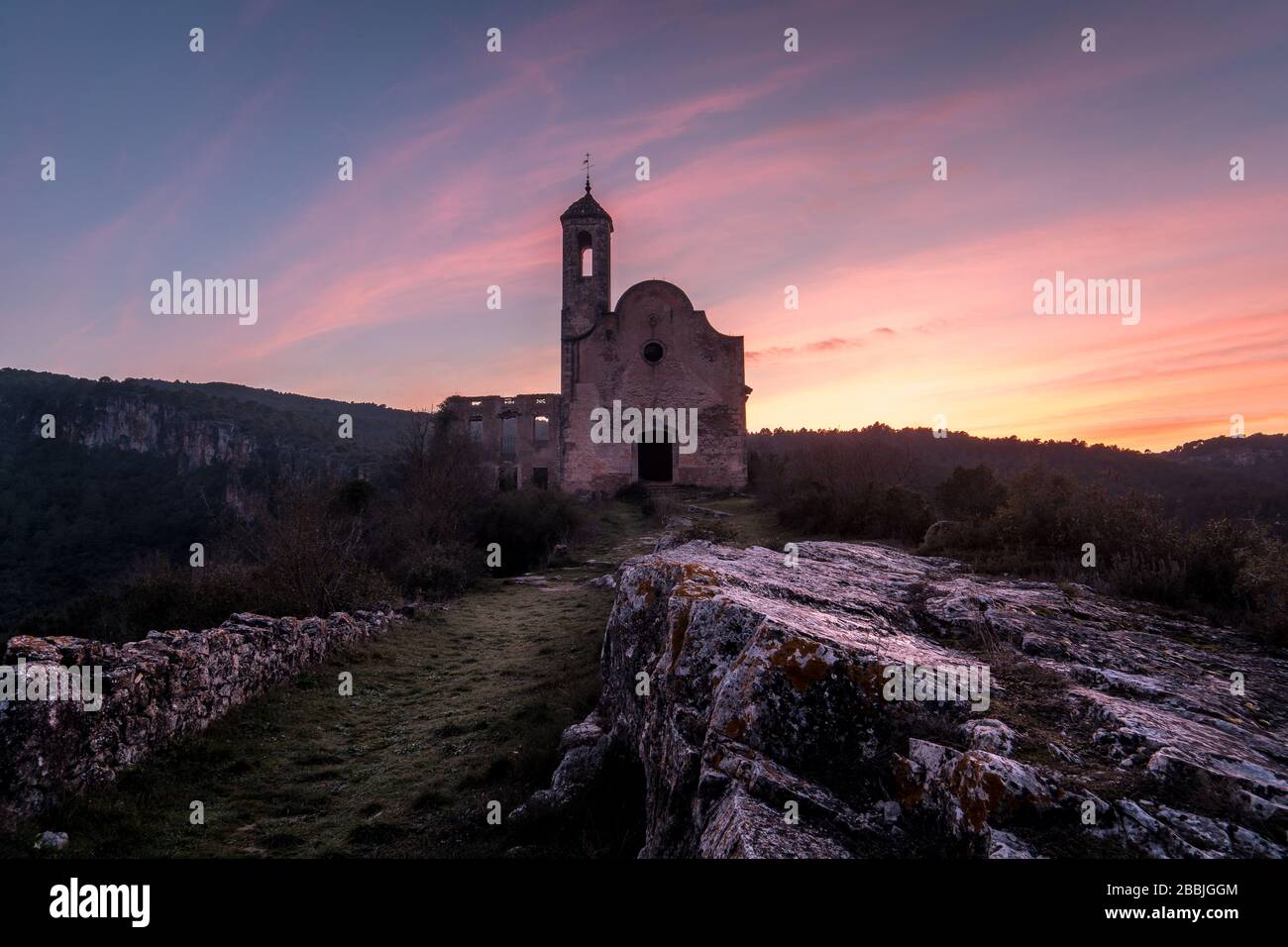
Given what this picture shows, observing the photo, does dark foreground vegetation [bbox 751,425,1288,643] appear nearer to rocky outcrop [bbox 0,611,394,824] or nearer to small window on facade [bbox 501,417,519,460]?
rocky outcrop [bbox 0,611,394,824]

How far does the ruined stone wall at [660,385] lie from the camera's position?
3067 centimetres

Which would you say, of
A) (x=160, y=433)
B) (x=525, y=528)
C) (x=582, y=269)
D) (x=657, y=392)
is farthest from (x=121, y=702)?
(x=160, y=433)

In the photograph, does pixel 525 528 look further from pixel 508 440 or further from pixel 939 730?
pixel 508 440

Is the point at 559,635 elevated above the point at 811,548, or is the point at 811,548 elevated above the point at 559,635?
the point at 811,548

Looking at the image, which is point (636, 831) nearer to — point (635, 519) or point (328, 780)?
point (328, 780)

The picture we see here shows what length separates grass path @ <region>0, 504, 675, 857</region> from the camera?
5137 mm

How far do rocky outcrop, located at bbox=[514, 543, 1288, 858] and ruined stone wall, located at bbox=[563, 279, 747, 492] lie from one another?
2547 cm

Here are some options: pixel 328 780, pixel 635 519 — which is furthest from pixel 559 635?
pixel 635 519

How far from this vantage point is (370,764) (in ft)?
22.2

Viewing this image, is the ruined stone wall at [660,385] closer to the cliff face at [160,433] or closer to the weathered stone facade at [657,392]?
the weathered stone facade at [657,392]

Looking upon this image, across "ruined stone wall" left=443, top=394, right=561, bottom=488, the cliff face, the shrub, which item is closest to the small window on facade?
"ruined stone wall" left=443, top=394, right=561, bottom=488

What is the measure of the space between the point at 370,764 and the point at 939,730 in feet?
19.8
